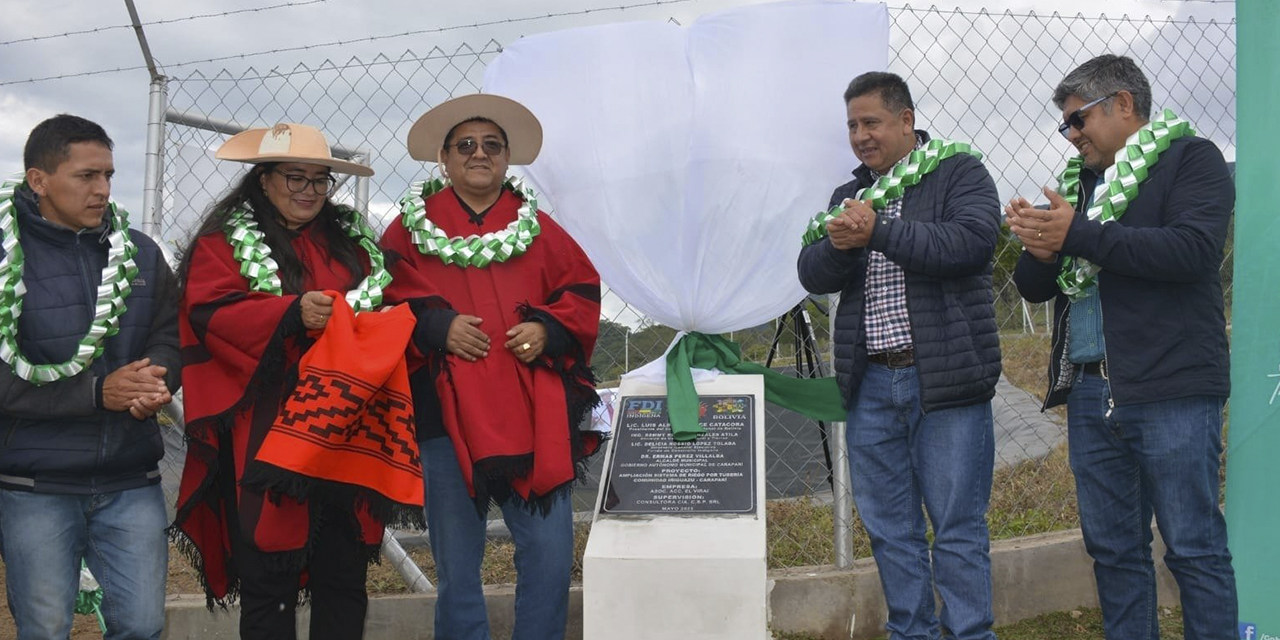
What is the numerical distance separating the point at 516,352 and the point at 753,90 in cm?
144

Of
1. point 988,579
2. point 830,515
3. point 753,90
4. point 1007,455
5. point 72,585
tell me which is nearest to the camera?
point 72,585

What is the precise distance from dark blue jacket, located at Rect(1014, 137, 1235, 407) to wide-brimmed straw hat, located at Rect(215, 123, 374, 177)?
241 cm

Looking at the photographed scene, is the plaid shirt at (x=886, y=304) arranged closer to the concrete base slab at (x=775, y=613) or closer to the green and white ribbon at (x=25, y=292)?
the concrete base slab at (x=775, y=613)

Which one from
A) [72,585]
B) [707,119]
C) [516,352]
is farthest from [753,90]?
[72,585]

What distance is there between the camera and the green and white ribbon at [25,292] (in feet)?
10.3

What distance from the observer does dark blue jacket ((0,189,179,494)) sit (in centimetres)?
318

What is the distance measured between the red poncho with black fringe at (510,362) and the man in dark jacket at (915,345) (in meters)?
0.86

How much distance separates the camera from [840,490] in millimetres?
4477

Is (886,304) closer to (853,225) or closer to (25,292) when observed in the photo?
(853,225)

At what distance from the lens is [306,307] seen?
129 inches

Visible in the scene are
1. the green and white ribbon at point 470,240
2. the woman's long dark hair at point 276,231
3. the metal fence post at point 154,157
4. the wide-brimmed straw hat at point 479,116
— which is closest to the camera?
the woman's long dark hair at point 276,231

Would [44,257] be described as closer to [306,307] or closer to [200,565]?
[306,307]

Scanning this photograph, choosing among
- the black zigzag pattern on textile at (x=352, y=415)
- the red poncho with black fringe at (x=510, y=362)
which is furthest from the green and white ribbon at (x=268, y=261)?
the black zigzag pattern on textile at (x=352, y=415)

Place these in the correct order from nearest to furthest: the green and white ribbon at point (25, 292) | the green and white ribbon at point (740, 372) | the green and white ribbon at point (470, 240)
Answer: the green and white ribbon at point (25, 292), the green and white ribbon at point (470, 240), the green and white ribbon at point (740, 372)
